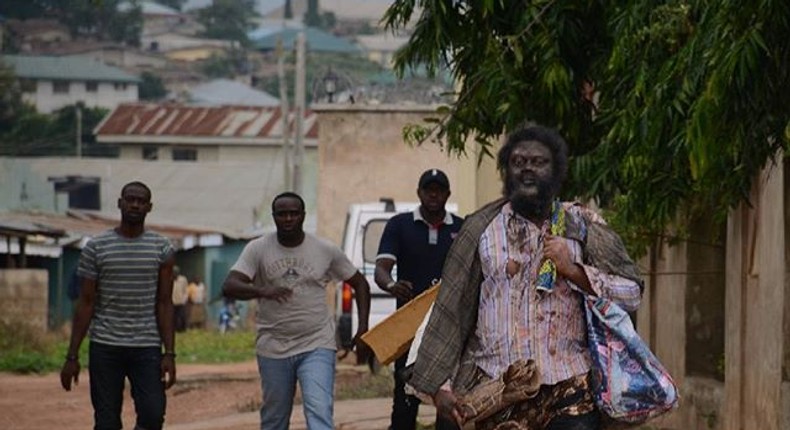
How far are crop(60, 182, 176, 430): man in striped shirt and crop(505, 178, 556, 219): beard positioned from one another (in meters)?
4.31

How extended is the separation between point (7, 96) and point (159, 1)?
72605 millimetres

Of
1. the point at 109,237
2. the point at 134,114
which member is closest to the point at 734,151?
the point at 109,237

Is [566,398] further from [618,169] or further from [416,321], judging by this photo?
[618,169]

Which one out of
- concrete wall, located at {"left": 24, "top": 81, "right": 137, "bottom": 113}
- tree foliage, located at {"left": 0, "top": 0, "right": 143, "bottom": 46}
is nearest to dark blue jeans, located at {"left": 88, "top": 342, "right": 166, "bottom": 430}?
concrete wall, located at {"left": 24, "top": 81, "right": 137, "bottom": 113}

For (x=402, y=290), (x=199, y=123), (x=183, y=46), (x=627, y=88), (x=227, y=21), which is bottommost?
(x=402, y=290)

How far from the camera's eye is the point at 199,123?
73.7 meters

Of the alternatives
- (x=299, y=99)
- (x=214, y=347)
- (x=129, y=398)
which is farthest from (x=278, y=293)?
(x=299, y=99)

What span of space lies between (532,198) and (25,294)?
86.6 feet

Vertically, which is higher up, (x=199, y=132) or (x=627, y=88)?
(x=199, y=132)

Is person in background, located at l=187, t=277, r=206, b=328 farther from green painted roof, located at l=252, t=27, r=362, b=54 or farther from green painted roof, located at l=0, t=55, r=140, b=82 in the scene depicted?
green painted roof, located at l=252, t=27, r=362, b=54

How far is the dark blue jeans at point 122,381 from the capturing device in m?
12.2

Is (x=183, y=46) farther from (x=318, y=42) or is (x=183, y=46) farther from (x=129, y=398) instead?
(x=129, y=398)

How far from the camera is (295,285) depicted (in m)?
12.4

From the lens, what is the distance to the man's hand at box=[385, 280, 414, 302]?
1302cm
